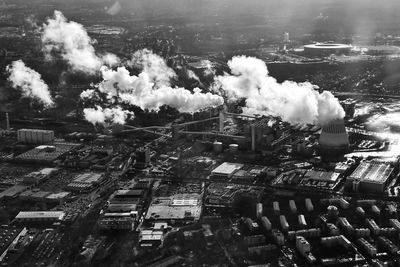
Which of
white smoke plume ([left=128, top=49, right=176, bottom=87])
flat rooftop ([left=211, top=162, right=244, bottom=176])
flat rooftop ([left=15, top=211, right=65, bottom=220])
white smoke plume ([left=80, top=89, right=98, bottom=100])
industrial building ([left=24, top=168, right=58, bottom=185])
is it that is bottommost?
flat rooftop ([left=211, top=162, right=244, bottom=176])

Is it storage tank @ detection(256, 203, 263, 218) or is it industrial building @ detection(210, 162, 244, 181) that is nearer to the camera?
storage tank @ detection(256, 203, 263, 218)

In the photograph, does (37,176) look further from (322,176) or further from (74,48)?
(74,48)

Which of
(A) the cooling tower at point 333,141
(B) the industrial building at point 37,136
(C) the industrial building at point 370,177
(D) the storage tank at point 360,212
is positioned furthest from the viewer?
(B) the industrial building at point 37,136

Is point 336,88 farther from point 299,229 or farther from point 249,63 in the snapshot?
point 299,229

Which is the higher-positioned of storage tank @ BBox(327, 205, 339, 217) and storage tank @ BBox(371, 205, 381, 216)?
storage tank @ BBox(327, 205, 339, 217)

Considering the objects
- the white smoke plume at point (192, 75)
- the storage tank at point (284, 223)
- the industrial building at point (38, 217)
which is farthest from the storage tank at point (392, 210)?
the white smoke plume at point (192, 75)

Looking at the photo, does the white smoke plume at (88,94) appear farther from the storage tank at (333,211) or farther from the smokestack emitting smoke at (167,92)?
the storage tank at (333,211)

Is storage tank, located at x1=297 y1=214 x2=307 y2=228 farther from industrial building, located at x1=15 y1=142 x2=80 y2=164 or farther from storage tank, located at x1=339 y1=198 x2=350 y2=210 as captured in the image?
industrial building, located at x1=15 y1=142 x2=80 y2=164

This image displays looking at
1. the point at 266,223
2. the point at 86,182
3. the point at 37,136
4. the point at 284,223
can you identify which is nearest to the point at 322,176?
the point at 284,223

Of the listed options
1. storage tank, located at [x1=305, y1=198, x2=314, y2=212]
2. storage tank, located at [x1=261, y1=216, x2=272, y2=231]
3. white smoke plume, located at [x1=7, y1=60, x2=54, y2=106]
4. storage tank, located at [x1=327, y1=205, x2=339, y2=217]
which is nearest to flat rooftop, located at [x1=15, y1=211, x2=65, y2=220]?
storage tank, located at [x1=261, y1=216, x2=272, y2=231]
